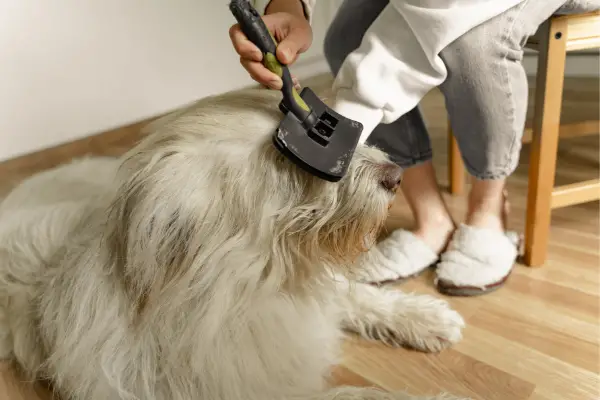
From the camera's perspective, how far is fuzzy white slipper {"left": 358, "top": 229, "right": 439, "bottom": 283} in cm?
135

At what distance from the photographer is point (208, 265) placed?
79 centimetres

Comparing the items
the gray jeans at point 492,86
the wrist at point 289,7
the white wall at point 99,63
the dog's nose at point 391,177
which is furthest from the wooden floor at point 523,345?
the white wall at point 99,63

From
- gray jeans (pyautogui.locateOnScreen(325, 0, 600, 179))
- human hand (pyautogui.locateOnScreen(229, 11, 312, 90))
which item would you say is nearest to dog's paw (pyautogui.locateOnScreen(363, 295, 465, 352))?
gray jeans (pyautogui.locateOnScreen(325, 0, 600, 179))

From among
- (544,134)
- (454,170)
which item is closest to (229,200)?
(544,134)

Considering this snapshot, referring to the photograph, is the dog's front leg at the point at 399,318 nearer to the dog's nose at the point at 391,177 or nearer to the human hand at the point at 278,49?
the dog's nose at the point at 391,177

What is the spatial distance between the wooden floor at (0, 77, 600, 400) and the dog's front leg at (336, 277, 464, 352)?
3 cm

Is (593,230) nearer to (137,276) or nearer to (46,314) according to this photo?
(137,276)

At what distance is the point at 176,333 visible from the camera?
81cm

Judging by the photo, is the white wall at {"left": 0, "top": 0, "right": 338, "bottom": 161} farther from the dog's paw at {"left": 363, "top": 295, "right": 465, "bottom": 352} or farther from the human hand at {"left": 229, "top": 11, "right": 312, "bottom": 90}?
the dog's paw at {"left": 363, "top": 295, "right": 465, "bottom": 352}

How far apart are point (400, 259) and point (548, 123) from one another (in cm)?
50

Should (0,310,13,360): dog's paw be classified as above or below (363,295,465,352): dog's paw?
above

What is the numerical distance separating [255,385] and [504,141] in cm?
77

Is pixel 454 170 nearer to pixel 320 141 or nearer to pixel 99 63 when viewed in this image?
pixel 320 141

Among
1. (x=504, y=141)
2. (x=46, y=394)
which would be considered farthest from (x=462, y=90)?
(x=46, y=394)
